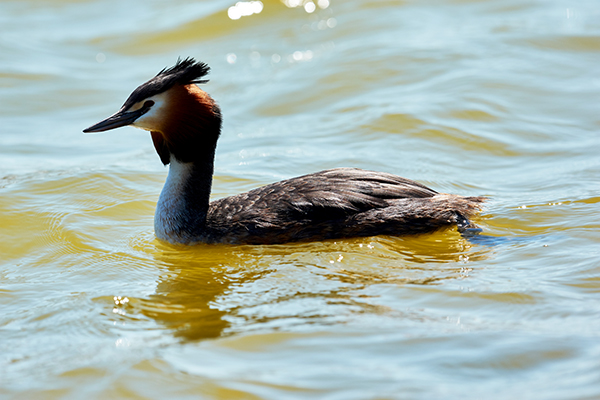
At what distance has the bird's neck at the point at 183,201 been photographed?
7.20 m

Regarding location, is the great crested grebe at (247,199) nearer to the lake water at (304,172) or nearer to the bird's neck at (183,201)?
the bird's neck at (183,201)

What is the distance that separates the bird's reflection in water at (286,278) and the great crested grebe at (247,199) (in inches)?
5.6

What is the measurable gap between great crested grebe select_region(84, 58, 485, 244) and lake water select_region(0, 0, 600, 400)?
0.17 metres

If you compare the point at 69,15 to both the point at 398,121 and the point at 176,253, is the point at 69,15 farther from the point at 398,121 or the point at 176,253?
the point at 176,253

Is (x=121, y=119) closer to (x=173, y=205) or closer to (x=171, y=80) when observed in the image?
(x=171, y=80)

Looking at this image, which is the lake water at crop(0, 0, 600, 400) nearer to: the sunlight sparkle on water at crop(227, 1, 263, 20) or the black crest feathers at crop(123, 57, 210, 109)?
the sunlight sparkle on water at crop(227, 1, 263, 20)

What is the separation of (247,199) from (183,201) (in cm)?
62

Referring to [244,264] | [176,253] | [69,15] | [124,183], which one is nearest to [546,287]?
[244,264]

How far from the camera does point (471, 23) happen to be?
14883 mm

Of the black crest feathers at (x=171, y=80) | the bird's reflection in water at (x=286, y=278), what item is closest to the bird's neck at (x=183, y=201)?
the bird's reflection in water at (x=286, y=278)

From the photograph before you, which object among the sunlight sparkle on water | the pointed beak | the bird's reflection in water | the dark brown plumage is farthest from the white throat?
the sunlight sparkle on water

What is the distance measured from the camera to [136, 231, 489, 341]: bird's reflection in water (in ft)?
18.3

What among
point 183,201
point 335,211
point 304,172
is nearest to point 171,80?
point 183,201

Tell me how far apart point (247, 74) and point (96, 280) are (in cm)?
772
